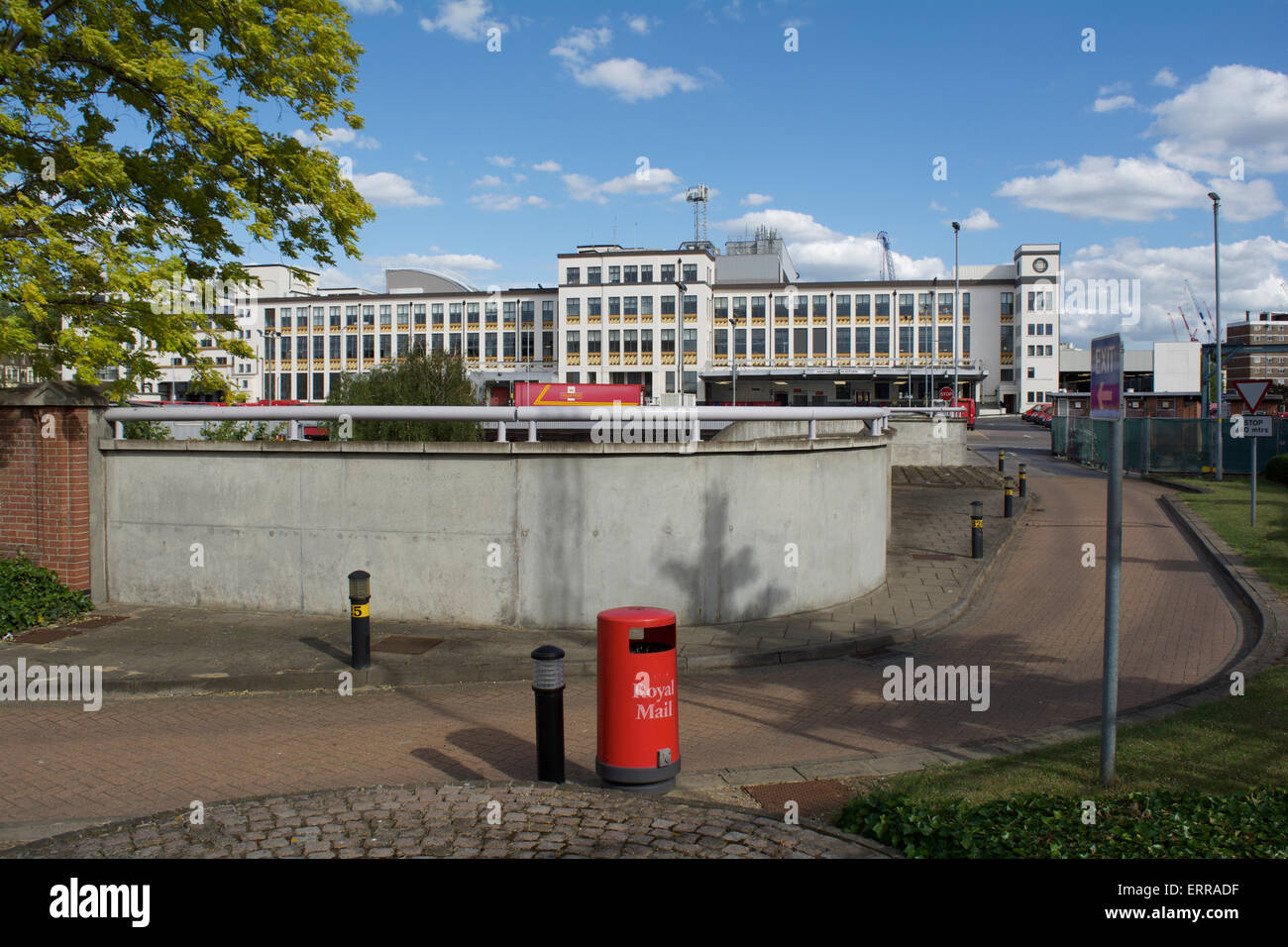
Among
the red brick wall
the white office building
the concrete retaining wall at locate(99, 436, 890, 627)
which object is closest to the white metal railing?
the concrete retaining wall at locate(99, 436, 890, 627)

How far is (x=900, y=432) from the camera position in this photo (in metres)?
34.4

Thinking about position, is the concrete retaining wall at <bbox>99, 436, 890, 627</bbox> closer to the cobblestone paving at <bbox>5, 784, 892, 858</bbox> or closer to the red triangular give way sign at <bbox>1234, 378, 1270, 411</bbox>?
the cobblestone paving at <bbox>5, 784, 892, 858</bbox>

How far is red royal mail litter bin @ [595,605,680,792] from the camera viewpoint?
5953 millimetres

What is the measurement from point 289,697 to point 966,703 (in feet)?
20.3

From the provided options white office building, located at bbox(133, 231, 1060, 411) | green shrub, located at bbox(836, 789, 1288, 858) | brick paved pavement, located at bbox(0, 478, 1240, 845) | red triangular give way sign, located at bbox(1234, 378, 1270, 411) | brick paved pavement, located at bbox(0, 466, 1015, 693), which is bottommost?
brick paved pavement, located at bbox(0, 478, 1240, 845)

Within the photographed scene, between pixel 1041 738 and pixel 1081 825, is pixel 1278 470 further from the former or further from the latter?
pixel 1081 825

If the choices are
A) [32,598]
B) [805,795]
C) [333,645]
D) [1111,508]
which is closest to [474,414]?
[333,645]

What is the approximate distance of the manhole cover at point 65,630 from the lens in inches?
400

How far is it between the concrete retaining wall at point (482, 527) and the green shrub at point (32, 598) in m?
0.85

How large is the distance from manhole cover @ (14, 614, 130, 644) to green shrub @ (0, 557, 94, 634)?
0.18 m

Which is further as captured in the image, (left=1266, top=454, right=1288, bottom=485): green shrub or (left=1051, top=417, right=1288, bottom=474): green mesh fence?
(left=1051, top=417, right=1288, bottom=474): green mesh fence

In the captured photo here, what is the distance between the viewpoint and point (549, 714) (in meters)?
6.00
